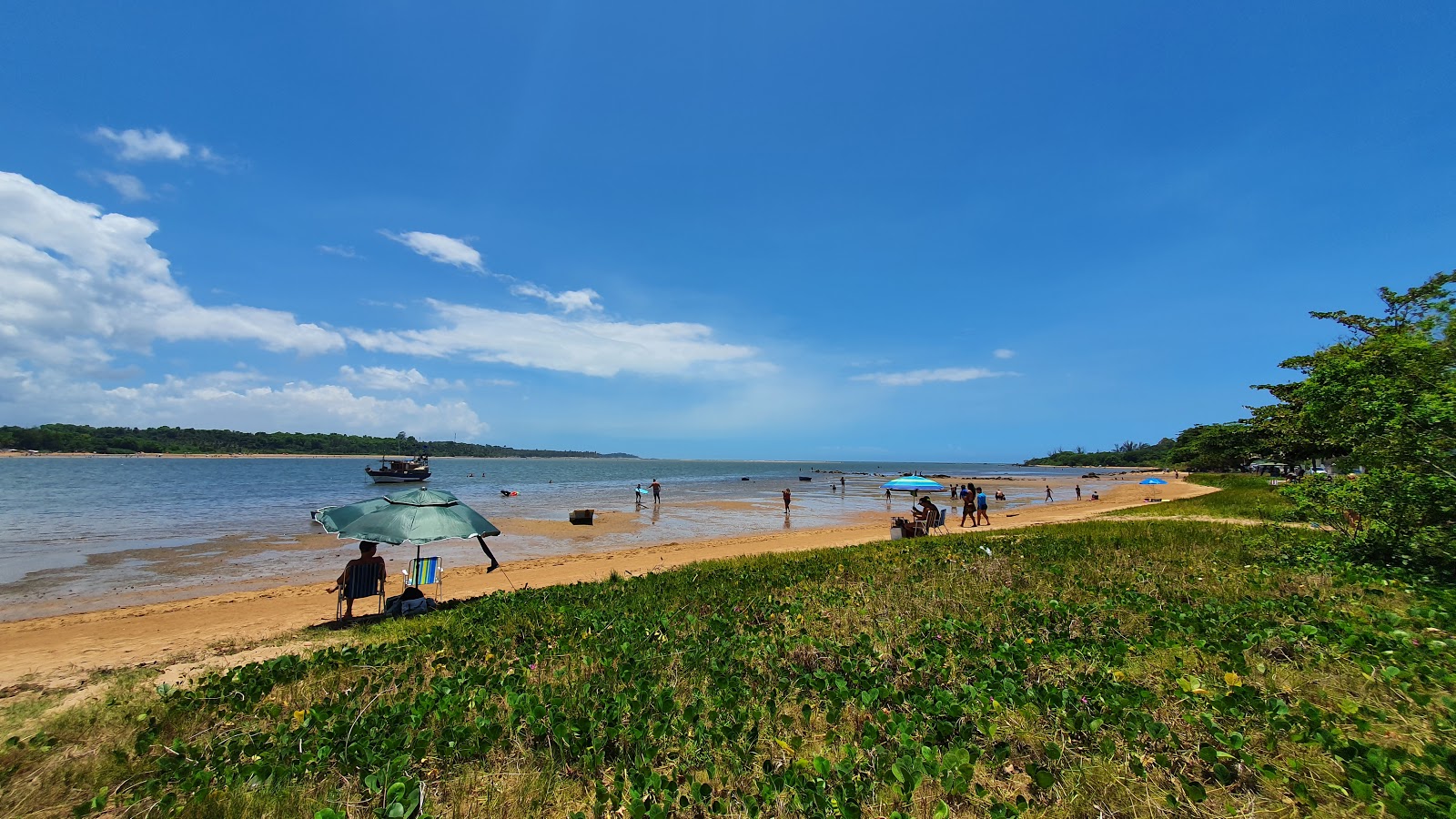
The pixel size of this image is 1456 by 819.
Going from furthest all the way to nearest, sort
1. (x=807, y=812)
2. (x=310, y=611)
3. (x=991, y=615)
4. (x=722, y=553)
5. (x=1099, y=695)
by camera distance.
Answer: (x=722, y=553)
(x=310, y=611)
(x=991, y=615)
(x=1099, y=695)
(x=807, y=812)

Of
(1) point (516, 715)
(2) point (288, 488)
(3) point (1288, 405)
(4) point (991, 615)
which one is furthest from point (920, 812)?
(2) point (288, 488)

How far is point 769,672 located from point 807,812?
2.39 meters

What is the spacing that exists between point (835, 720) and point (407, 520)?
8313 millimetres

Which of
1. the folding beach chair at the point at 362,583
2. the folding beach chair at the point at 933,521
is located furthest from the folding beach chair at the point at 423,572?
the folding beach chair at the point at 933,521

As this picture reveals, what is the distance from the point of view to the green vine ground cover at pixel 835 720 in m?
3.31

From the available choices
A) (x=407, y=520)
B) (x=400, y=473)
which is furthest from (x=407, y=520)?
(x=400, y=473)

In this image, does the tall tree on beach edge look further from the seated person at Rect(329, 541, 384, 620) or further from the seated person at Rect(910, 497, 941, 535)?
the seated person at Rect(329, 541, 384, 620)

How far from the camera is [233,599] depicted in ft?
45.2

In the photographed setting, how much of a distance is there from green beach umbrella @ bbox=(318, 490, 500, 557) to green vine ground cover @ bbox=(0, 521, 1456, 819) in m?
2.45

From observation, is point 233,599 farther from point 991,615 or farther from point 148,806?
point 991,615

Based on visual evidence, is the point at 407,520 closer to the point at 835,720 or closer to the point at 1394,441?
the point at 835,720

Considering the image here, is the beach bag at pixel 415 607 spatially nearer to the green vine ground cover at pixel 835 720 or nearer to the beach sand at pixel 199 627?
the beach sand at pixel 199 627

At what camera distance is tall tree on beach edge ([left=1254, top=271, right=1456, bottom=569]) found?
23.9ft

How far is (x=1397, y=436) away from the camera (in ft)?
24.2
